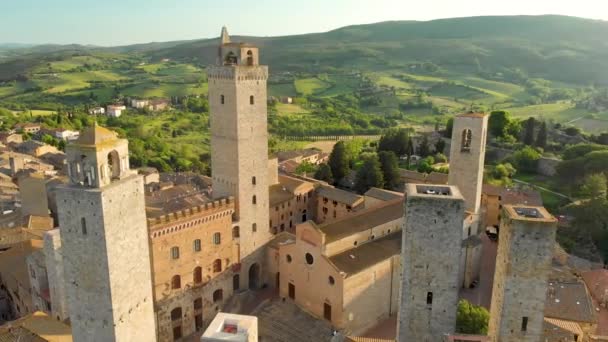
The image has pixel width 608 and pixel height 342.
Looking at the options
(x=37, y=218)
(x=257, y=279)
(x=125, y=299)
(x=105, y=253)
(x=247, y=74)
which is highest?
(x=247, y=74)

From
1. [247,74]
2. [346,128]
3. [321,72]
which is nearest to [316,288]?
[247,74]

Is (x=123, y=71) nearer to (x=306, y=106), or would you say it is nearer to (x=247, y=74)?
(x=306, y=106)

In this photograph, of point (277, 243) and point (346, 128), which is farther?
point (346, 128)

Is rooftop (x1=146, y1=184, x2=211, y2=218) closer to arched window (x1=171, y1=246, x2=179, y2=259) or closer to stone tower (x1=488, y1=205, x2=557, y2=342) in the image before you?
arched window (x1=171, y1=246, x2=179, y2=259)

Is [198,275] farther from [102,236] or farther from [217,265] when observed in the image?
[102,236]

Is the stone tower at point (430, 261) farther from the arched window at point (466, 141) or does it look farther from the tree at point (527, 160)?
the tree at point (527, 160)

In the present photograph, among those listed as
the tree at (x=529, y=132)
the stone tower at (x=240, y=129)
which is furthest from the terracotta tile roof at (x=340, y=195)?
the tree at (x=529, y=132)
